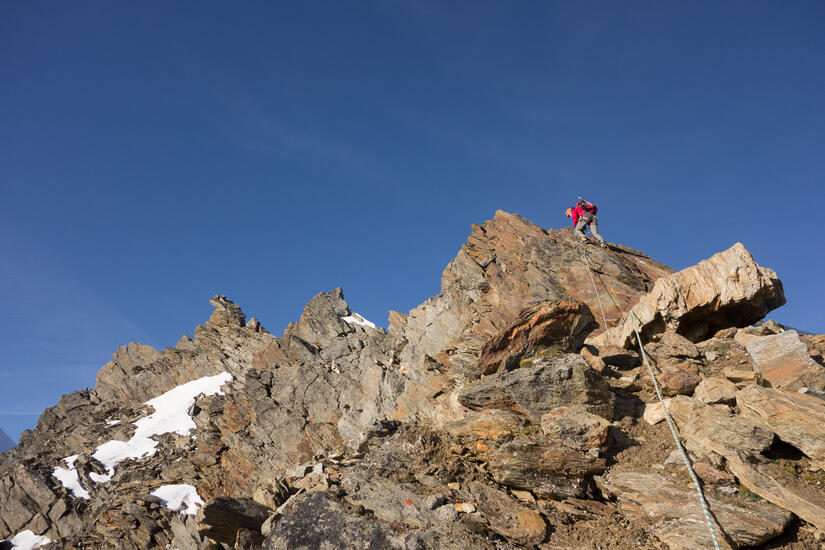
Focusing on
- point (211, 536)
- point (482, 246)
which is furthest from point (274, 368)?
point (211, 536)

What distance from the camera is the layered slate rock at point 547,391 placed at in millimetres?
13430

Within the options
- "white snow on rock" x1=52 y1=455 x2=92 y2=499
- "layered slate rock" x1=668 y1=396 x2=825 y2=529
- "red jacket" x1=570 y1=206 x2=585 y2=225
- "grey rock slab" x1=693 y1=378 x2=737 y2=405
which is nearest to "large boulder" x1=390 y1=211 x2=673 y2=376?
"red jacket" x1=570 y1=206 x2=585 y2=225

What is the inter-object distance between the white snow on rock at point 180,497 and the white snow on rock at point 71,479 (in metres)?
16.0

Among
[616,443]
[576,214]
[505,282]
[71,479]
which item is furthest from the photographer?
[71,479]

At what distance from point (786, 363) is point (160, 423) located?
71.8 m

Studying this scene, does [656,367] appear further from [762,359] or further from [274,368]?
[274,368]

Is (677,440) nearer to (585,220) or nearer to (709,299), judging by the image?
(709,299)

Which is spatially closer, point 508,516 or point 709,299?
point 508,516

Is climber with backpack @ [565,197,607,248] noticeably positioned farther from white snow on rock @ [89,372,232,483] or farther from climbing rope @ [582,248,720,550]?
white snow on rock @ [89,372,232,483]

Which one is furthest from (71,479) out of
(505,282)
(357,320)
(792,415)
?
(792,415)

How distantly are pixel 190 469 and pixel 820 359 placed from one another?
174 feet

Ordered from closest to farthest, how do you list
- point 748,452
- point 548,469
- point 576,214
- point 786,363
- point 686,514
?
point 686,514, point 748,452, point 548,469, point 786,363, point 576,214

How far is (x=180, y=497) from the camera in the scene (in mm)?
44344

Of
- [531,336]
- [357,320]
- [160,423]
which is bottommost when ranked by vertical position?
[160,423]
